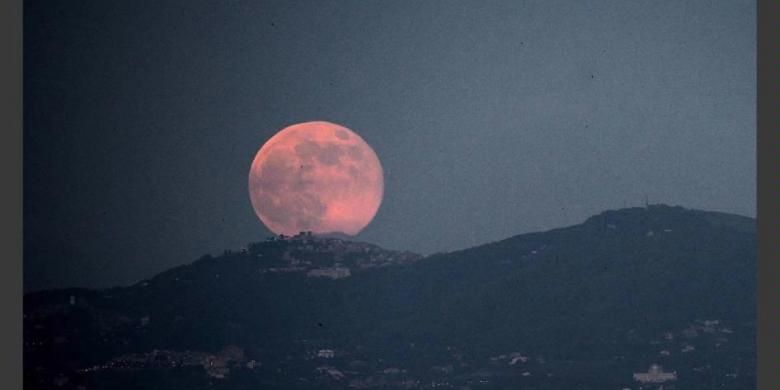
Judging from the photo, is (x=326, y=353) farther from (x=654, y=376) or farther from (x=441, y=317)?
(x=654, y=376)

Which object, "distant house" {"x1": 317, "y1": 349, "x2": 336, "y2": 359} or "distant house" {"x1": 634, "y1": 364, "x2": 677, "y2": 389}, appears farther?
"distant house" {"x1": 317, "y1": 349, "x2": 336, "y2": 359}

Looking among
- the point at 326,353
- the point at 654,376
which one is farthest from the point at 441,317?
the point at 654,376

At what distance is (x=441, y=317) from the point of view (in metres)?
104

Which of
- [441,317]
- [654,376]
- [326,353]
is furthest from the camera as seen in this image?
[441,317]

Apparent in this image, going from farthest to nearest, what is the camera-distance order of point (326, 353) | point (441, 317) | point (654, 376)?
point (441, 317) → point (326, 353) → point (654, 376)

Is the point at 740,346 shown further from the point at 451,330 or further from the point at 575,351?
the point at 451,330

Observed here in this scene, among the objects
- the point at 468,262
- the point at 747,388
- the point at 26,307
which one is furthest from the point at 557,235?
the point at 26,307

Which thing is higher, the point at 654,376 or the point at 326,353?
the point at 326,353

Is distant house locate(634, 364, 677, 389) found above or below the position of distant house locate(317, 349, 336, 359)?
below

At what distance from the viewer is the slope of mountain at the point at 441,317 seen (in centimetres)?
8475

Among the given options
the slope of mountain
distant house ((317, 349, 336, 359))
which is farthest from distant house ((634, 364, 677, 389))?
distant house ((317, 349, 336, 359))

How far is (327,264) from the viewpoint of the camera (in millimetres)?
102375

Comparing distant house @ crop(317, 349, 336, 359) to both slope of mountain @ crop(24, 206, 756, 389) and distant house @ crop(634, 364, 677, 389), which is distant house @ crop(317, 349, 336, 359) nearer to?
slope of mountain @ crop(24, 206, 756, 389)

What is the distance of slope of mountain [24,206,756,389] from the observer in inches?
3337
